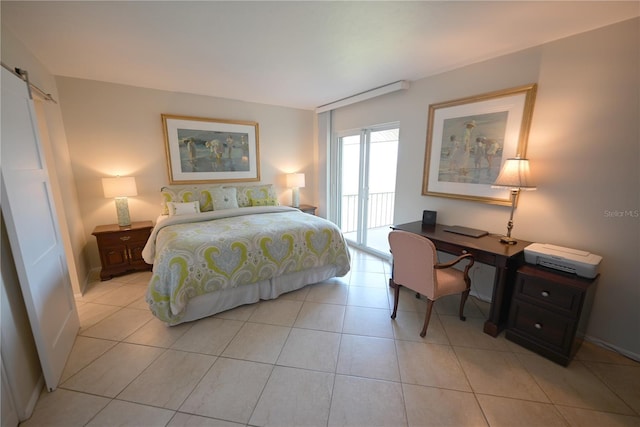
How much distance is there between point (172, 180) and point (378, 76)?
314 cm

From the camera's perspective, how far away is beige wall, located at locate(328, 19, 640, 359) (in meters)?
1.70

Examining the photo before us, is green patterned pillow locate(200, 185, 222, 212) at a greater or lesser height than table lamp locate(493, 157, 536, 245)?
lesser

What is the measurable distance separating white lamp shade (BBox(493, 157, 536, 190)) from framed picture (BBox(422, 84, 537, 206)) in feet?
0.63

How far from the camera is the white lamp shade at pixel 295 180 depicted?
4293 mm

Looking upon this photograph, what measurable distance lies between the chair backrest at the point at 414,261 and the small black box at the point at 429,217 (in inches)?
33.9

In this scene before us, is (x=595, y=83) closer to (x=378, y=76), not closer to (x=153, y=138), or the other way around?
(x=378, y=76)

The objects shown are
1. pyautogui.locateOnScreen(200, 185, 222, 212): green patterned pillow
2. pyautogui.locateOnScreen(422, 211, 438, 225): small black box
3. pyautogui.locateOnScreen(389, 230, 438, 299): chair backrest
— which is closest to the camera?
pyautogui.locateOnScreen(389, 230, 438, 299): chair backrest

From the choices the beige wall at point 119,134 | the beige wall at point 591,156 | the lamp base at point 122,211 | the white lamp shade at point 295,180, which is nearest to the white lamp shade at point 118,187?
the lamp base at point 122,211

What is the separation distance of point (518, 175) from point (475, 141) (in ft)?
2.03

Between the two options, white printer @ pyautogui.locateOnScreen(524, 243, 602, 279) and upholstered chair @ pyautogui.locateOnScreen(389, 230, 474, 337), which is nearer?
white printer @ pyautogui.locateOnScreen(524, 243, 602, 279)

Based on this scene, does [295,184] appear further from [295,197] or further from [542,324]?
[542,324]

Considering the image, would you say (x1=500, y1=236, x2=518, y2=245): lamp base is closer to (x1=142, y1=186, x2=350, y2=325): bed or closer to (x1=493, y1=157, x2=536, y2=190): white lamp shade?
(x1=493, y1=157, x2=536, y2=190): white lamp shade

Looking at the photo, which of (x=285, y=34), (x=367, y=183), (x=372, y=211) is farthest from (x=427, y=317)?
(x=372, y=211)

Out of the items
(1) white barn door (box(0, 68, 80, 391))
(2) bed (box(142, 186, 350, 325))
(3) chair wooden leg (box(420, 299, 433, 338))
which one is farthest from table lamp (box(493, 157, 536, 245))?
(1) white barn door (box(0, 68, 80, 391))
